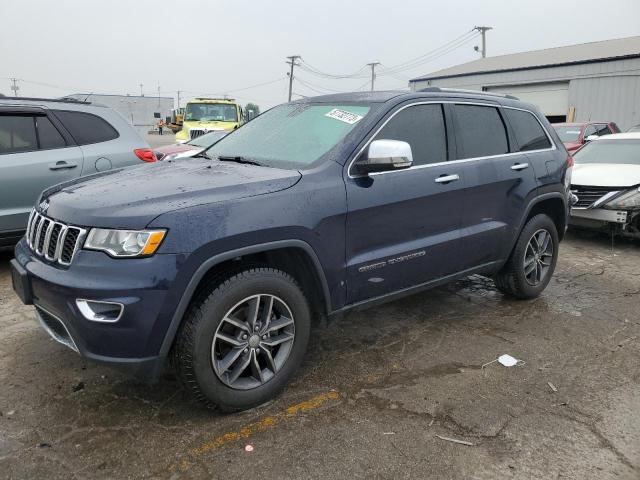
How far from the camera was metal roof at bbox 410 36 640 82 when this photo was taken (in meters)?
24.0

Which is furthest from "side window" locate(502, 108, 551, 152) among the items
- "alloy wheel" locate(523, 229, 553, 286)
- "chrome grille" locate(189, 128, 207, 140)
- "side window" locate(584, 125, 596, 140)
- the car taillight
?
"chrome grille" locate(189, 128, 207, 140)

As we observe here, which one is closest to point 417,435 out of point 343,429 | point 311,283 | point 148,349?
point 343,429

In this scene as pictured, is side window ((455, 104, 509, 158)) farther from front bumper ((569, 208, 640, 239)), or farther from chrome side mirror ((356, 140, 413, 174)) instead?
front bumper ((569, 208, 640, 239))

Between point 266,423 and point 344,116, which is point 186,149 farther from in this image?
point 266,423

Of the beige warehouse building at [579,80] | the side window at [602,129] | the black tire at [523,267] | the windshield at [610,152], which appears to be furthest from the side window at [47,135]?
the beige warehouse building at [579,80]

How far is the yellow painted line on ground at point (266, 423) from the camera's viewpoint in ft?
8.76

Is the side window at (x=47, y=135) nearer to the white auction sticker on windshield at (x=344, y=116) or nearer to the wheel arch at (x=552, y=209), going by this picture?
the white auction sticker on windshield at (x=344, y=116)

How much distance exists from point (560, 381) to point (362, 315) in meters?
1.63

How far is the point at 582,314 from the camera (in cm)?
463

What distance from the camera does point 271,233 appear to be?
2.85m

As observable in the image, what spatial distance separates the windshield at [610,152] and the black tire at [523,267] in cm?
401

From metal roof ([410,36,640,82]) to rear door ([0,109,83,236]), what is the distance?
2298 cm

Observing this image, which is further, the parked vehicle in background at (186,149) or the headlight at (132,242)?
the parked vehicle in background at (186,149)

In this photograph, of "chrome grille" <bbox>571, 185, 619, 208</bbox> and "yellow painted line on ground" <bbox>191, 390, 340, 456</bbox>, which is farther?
"chrome grille" <bbox>571, 185, 619, 208</bbox>
